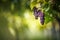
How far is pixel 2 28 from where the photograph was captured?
1178 millimetres

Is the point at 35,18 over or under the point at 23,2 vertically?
under

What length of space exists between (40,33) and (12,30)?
0.20m

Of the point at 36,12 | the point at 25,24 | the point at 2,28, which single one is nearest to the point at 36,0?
the point at 36,12

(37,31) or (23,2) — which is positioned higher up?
(23,2)

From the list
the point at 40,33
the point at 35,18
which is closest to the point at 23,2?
the point at 35,18

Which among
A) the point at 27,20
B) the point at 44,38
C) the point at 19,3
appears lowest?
the point at 44,38

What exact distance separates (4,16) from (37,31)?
253mm

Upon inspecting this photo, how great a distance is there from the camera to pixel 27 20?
3.77ft

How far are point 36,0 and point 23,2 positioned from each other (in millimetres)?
108

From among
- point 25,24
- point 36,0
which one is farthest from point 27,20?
point 36,0

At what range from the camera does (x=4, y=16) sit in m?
1.17

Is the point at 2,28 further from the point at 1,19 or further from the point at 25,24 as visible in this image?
the point at 25,24

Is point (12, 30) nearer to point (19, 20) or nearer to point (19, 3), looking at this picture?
point (19, 20)

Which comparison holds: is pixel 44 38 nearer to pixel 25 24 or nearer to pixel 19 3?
pixel 25 24
